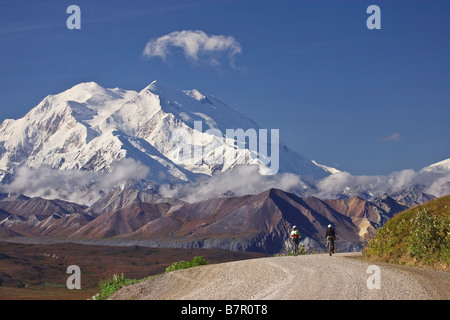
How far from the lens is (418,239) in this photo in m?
37.3

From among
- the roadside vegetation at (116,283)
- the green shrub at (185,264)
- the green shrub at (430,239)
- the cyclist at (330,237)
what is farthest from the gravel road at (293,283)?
the cyclist at (330,237)

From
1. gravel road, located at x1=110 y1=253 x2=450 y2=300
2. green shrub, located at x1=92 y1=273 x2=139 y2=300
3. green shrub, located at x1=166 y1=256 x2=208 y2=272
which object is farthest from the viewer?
green shrub, located at x1=166 y1=256 x2=208 y2=272

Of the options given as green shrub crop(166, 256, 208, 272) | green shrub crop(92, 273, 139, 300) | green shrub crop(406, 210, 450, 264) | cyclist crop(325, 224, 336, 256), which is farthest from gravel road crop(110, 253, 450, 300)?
cyclist crop(325, 224, 336, 256)

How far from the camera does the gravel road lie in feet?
79.3

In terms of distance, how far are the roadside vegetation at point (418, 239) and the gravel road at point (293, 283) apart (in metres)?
3.53

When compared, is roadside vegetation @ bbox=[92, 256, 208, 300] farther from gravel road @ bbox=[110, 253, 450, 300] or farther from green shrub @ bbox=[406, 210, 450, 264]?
green shrub @ bbox=[406, 210, 450, 264]

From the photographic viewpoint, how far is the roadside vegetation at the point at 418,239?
3584cm

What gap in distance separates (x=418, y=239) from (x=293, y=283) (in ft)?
42.7

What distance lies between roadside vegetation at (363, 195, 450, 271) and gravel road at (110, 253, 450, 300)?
353cm

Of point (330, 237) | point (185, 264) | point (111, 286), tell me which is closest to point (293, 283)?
point (185, 264)
